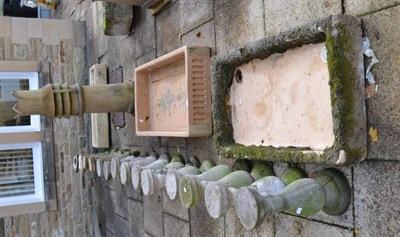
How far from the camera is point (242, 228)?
112 inches

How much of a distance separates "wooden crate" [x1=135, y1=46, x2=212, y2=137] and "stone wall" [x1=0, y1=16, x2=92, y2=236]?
8.06 ft

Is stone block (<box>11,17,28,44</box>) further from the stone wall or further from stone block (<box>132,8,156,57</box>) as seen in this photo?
stone block (<box>132,8,156,57</box>)

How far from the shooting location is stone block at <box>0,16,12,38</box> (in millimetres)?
5449

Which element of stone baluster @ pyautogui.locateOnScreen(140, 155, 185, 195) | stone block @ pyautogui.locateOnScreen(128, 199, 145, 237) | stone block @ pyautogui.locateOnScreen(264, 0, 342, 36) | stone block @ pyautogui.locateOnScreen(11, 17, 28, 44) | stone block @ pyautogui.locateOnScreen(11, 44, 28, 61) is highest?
stone block @ pyautogui.locateOnScreen(11, 17, 28, 44)

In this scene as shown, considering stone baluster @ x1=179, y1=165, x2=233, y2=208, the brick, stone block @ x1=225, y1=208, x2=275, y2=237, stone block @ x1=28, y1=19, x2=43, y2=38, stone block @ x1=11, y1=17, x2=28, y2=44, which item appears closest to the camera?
Result: stone baluster @ x1=179, y1=165, x2=233, y2=208

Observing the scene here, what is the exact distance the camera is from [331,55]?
1771 millimetres

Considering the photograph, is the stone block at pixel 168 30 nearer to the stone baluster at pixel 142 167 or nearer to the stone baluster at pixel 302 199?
the stone baluster at pixel 142 167

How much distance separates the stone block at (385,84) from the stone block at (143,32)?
2542 mm

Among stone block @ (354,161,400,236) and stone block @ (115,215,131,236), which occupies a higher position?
stone block @ (354,161,400,236)

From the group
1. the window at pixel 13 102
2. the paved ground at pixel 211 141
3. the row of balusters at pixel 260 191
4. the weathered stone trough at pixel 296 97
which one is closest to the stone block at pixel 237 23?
the paved ground at pixel 211 141

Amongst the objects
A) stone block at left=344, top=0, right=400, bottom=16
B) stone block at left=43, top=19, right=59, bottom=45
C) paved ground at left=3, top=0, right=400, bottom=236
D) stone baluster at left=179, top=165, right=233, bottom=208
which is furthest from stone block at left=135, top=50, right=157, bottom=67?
stone block at left=344, top=0, right=400, bottom=16

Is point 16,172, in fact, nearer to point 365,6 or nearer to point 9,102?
point 9,102

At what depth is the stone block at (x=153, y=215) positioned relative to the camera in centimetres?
408

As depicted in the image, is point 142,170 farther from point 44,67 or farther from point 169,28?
point 44,67
